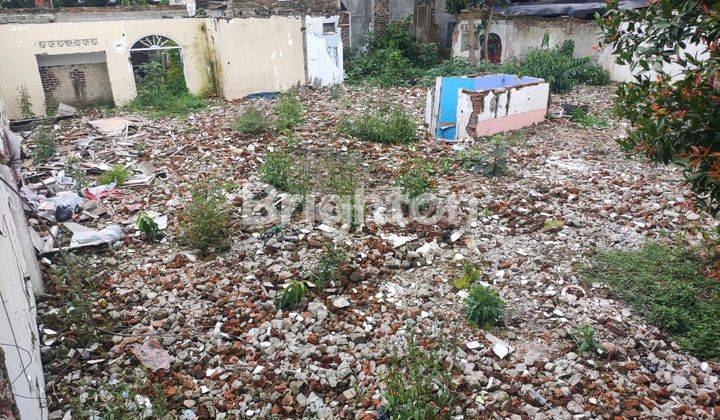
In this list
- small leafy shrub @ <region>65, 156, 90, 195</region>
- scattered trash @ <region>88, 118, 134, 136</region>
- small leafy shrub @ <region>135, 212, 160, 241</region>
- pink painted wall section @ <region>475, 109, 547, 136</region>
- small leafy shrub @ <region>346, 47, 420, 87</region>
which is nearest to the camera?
small leafy shrub @ <region>135, 212, 160, 241</region>

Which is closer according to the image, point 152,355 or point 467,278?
point 152,355

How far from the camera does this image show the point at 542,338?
3.86 m

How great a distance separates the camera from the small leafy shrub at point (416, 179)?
20.4 ft

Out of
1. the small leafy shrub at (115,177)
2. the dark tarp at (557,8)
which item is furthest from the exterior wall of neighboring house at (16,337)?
the dark tarp at (557,8)

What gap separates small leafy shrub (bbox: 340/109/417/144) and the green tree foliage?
5550mm

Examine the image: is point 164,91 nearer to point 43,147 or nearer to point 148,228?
point 43,147

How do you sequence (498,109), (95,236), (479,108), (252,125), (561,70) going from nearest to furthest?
(95,236) < (479,108) < (498,109) < (252,125) < (561,70)

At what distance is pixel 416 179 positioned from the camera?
6.37 metres

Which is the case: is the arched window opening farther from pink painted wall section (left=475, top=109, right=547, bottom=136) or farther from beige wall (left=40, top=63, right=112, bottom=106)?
pink painted wall section (left=475, top=109, right=547, bottom=136)

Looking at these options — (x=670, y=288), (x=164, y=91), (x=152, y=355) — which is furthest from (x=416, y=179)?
(x=164, y=91)

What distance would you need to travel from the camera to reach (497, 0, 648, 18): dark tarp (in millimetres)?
14273

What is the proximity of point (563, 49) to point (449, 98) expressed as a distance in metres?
7.76

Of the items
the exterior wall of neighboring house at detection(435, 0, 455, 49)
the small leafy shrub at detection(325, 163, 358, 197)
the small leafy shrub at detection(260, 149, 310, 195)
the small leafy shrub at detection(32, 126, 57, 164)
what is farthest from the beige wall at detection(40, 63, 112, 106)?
the exterior wall of neighboring house at detection(435, 0, 455, 49)

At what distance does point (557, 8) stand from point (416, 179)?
470 inches
